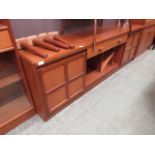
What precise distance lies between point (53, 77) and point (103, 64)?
1.19 m

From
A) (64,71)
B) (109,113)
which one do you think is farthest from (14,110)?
(109,113)

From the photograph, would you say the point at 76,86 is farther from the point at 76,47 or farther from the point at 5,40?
the point at 5,40

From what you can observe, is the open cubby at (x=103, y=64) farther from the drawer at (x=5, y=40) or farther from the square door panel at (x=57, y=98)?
the drawer at (x=5, y=40)

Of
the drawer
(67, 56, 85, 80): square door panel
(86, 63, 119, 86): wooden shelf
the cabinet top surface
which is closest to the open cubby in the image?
(86, 63, 119, 86): wooden shelf

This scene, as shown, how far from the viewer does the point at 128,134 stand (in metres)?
1.30

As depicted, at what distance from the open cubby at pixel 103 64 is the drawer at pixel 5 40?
121cm

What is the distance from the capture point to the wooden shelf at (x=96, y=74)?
1.91 metres

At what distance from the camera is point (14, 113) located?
4.39 feet

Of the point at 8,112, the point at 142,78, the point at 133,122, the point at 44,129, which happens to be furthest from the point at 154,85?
the point at 8,112

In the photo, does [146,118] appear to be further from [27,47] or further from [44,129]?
[27,47]

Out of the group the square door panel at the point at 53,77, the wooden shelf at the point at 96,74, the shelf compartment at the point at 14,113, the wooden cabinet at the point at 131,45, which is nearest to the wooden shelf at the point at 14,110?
the shelf compartment at the point at 14,113
